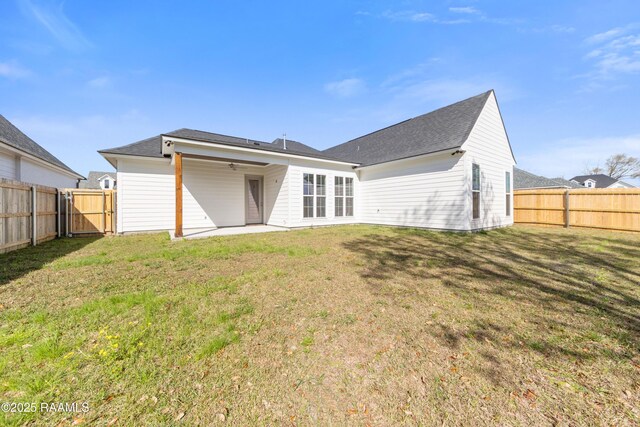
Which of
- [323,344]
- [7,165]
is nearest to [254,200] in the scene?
[7,165]

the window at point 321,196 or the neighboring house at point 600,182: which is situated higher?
the neighboring house at point 600,182

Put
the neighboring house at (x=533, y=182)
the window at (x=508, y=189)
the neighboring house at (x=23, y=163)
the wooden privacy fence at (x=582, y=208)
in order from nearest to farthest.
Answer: the neighboring house at (x=23, y=163) < the wooden privacy fence at (x=582, y=208) < the window at (x=508, y=189) < the neighboring house at (x=533, y=182)

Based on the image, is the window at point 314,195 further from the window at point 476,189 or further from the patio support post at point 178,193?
the window at point 476,189

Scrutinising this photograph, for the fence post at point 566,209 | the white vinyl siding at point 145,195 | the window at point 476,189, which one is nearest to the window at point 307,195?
the white vinyl siding at point 145,195

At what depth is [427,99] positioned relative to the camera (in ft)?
49.6

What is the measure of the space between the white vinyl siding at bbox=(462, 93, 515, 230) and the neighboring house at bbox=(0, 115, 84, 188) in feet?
55.9

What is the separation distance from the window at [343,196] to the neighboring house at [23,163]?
12.4 meters

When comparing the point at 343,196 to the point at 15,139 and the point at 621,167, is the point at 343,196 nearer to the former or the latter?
the point at 15,139

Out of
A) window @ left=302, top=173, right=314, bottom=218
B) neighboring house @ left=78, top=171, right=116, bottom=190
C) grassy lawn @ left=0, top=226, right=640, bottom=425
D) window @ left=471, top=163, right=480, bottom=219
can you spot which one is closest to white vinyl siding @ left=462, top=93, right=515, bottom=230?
window @ left=471, top=163, right=480, bottom=219

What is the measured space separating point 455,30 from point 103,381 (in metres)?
12.8

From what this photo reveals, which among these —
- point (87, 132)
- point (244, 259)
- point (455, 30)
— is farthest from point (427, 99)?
point (87, 132)

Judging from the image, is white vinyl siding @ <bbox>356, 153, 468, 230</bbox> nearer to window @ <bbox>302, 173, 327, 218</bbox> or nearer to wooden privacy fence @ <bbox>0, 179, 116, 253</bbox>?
window @ <bbox>302, 173, 327, 218</bbox>

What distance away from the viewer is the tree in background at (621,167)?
34.3 metres

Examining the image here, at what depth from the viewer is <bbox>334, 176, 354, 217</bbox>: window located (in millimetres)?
12547
